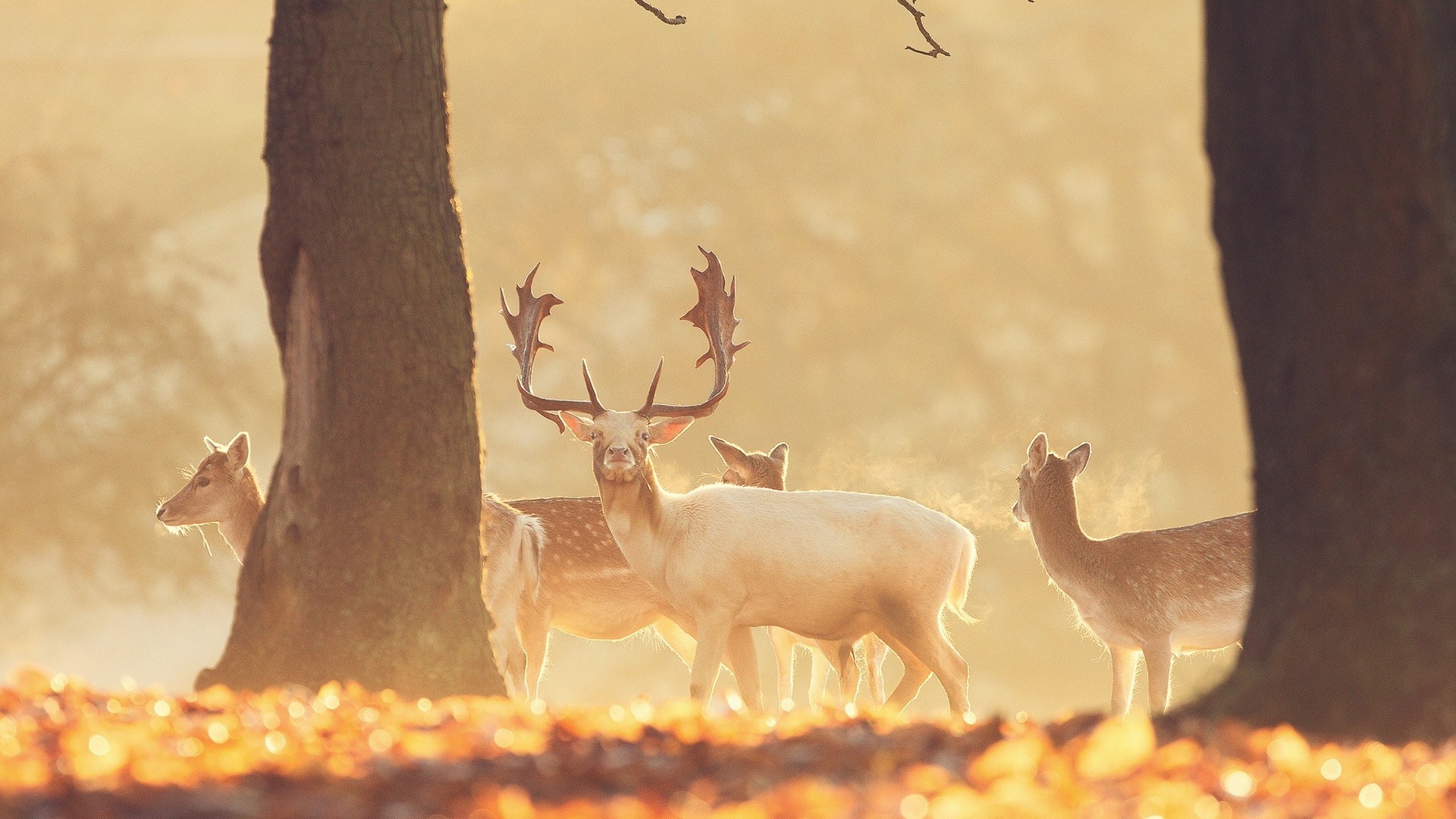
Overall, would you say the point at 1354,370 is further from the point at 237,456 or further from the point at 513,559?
the point at 237,456

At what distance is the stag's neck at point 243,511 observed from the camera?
1184 centimetres

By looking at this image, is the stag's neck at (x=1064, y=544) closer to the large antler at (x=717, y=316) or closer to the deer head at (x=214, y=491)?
the large antler at (x=717, y=316)

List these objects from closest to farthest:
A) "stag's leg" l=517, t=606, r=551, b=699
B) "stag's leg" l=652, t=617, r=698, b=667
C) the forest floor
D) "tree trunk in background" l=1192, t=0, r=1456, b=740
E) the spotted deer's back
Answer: the forest floor
"tree trunk in background" l=1192, t=0, r=1456, b=740
"stag's leg" l=517, t=606, r=551, b=699
the spotted deer's back
"stag's leg" l=652, t=617, r=698, b=667

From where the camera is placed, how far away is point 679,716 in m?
5.14

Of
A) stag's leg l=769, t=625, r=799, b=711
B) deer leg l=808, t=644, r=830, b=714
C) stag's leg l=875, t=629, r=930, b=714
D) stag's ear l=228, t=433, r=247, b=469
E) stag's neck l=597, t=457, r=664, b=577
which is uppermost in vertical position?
stag's ear l=228, t=433, r=247, b=469

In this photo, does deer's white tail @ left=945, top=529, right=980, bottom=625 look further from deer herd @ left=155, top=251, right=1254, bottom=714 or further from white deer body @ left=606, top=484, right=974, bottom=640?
white deer body @ left=606, top=484, right=974, bottom=640

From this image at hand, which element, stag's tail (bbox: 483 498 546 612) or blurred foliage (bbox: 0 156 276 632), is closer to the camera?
stag's tail (bbox: 483 498 546 612)

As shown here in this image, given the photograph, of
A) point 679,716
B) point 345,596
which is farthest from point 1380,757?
point 345,596

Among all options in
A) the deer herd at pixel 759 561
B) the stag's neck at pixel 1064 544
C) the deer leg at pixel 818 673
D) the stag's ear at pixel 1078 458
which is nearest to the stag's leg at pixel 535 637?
the deer herd at pixel 759 561

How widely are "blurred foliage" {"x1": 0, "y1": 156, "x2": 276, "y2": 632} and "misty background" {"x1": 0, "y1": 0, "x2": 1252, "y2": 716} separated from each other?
1.8 inches

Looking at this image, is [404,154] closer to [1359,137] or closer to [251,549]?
[251,549]

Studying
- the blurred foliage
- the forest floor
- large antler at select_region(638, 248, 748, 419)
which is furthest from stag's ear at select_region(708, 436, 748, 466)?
the blurred foliage

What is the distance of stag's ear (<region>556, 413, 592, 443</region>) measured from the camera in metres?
9.80

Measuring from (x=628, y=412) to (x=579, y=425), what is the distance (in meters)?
0.45
